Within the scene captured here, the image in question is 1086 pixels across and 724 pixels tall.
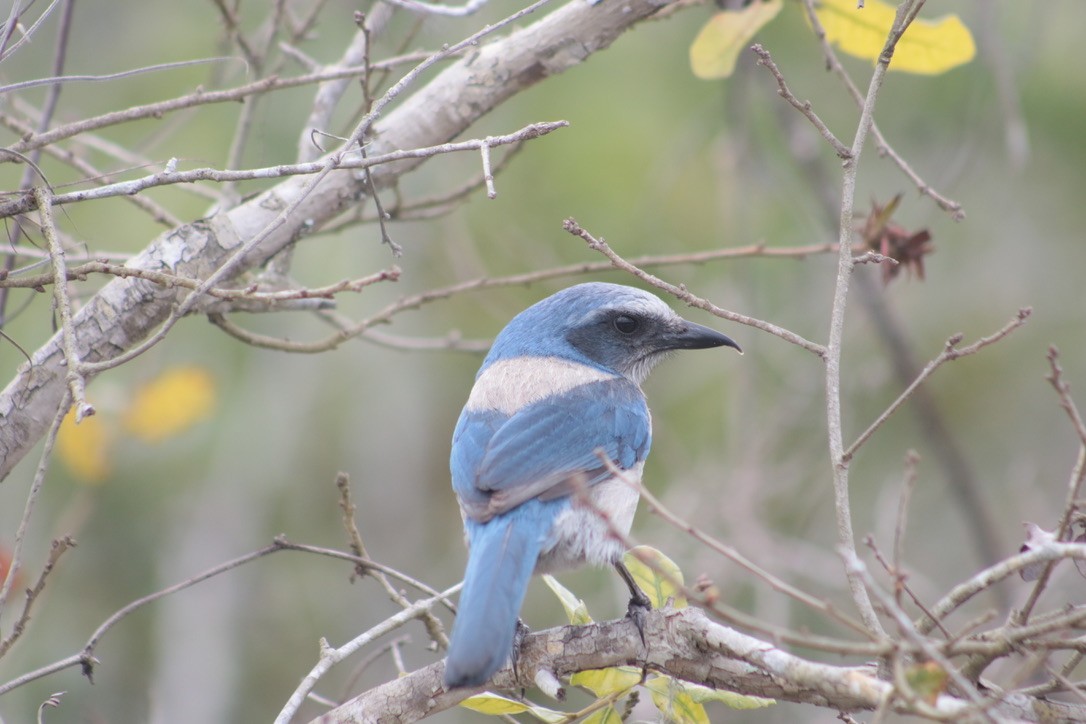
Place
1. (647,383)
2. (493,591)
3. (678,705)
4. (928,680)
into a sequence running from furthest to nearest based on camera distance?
(647,383) → (493,591) → (678,705) → (928,680)

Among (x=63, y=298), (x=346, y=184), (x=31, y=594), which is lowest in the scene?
(x=31, y=594)

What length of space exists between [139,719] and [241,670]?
2026 millimetres

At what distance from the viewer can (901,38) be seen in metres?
3.71

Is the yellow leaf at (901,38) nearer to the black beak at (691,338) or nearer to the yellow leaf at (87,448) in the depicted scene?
the black beak at (691,338)

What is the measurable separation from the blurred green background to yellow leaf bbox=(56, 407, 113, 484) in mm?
229

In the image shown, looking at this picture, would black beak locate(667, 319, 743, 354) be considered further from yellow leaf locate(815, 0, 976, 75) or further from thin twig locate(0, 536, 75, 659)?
thin twig locate(0, 536, 75, 659)

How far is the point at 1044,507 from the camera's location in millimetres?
5949

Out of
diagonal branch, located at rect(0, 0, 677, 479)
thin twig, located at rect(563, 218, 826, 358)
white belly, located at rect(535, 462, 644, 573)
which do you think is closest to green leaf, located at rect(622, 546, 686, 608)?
white belly, located at rect(535, 462, 644, 573)

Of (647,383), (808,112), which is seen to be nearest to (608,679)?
(808,112)

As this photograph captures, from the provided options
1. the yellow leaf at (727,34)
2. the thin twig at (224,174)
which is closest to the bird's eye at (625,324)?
the yellow leaf at (727,34)

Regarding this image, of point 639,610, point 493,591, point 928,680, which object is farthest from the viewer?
point 639,610

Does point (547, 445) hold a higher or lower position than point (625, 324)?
lower

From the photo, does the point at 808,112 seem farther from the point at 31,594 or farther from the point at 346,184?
the point at 31,594

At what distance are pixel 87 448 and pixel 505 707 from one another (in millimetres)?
2862
